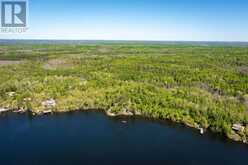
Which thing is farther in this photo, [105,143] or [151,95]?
[151,95]

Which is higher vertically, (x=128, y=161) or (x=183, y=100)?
(x=183, y=100)

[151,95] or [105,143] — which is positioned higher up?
[151,95]

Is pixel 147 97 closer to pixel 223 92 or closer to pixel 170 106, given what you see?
pixel 170 106

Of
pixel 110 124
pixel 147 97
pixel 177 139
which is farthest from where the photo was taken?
pixel 147 97

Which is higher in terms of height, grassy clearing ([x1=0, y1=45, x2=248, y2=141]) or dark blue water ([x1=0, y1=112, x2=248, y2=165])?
grassy clearing ([x1=0, y1=45, x2=248, y2=141])

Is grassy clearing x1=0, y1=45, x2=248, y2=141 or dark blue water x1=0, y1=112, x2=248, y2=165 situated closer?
dark blue water x1=0, y1=112, x2=248, y2=165

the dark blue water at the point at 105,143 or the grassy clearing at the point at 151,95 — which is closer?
the dark blue water at the point at 105,143

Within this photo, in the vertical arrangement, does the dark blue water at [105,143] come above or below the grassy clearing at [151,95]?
below

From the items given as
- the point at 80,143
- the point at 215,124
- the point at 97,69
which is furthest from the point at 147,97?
the point at 97,69
